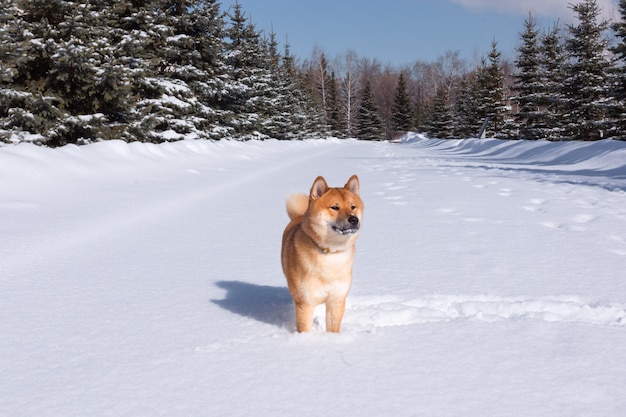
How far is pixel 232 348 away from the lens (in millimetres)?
2035

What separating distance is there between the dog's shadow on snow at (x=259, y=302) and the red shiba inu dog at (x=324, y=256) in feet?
0.89

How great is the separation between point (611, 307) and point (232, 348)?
210 cm

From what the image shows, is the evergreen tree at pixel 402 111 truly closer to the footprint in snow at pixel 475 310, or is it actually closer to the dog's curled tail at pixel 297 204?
the dog's curled tail at pixel 297 204

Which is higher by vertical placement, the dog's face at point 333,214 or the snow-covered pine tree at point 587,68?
the snow-covered pine tree at point 587,68

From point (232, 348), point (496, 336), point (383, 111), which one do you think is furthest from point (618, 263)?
point (383, 111)

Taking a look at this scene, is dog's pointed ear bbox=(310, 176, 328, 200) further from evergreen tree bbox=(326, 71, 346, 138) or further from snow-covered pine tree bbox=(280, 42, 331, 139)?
evergreen tree bbox=(326, 71, 346, 138)

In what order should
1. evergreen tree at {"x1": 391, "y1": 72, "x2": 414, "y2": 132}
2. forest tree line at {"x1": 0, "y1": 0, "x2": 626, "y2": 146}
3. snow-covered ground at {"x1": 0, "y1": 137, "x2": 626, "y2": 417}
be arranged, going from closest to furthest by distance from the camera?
snow-covered ground at {"x1": 0, "y1": 137, "x2": 626, "y2": 417} → forest tree line at {"x1": 0, "y1": 0, "x2": 626, "y2": 146} → evergreen tree at {"x1": 391, "y1": 72, "x2": 414, "y2": 132}

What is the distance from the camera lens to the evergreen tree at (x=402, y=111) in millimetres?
72062

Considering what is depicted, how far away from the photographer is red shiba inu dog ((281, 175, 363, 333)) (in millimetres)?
2102

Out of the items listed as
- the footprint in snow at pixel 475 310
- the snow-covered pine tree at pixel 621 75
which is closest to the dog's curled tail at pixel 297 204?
the footprint in snow at pixel 475 310

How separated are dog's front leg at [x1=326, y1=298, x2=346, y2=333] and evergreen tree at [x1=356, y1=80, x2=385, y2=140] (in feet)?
212

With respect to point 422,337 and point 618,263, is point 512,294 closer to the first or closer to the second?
point 422,337

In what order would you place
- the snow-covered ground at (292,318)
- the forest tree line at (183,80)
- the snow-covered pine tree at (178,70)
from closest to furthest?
the snow-covered ground at (292,318) → the forest tree line at (183,80) → the snow-covered pine tree at (178,70)

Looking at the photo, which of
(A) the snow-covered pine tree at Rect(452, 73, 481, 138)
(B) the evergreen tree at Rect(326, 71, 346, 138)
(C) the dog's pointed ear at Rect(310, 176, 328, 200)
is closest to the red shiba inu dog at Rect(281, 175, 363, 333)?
(C) the dog's pointed ear at Rect(310, 176, 328, 200)
